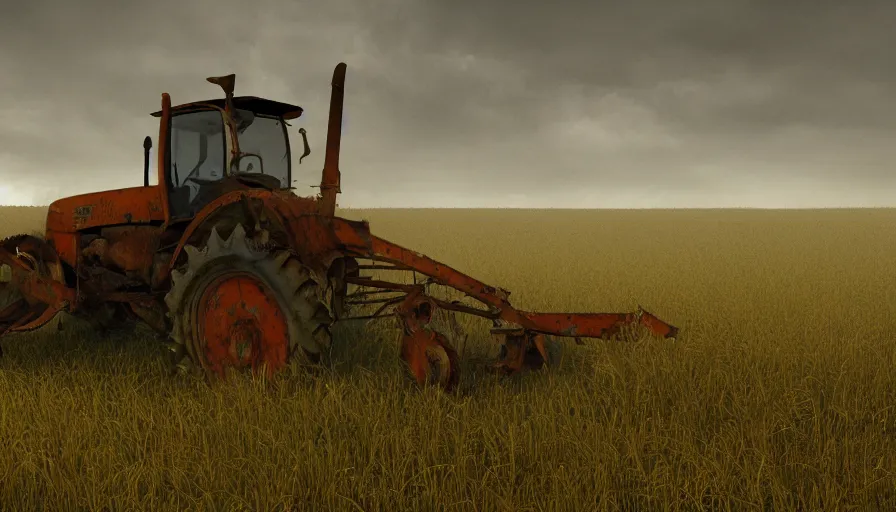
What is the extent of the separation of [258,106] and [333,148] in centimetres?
136

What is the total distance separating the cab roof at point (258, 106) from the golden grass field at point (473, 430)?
2.35 meters

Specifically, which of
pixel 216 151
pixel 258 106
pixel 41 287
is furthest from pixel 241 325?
pixel 41 287

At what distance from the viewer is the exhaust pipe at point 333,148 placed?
15.7ft

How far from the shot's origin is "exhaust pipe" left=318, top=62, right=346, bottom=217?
15.7 feet

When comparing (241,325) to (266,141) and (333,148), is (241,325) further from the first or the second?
(266,141)

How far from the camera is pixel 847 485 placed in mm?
3322

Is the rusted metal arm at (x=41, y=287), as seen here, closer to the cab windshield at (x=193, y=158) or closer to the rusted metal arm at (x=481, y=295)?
the cab windshield at (x=193, y=158)

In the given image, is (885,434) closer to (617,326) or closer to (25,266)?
(617,326)

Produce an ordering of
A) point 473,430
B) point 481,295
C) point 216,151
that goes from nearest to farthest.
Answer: point 473,430 → point 481,295 → point 216,151

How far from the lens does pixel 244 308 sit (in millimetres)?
4684


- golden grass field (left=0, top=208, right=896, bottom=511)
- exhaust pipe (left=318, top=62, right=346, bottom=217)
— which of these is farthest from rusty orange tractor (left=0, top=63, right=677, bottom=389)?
golden grass field (left=0, top=208, right=896, bottom=511)

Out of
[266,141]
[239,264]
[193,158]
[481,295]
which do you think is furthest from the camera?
[266,141]

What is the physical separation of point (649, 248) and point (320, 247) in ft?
57.0

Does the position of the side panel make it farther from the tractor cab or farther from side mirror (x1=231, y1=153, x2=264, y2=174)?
side mirror (x1=231, y1=153, x2=264, y2=174)
